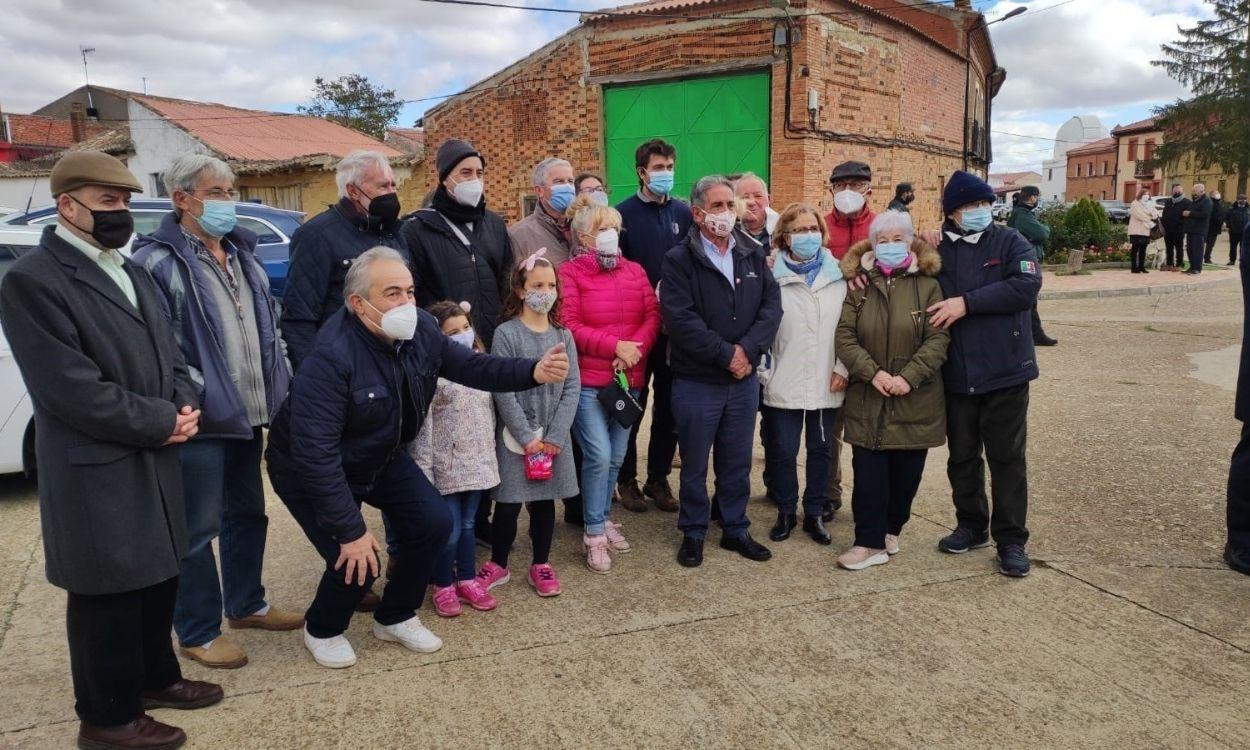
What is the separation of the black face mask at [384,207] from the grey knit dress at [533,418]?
0.71 metres

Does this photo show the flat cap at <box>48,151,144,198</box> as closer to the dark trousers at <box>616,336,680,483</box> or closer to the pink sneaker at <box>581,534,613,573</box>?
the pink sneaker at <box>581,534,613,573</box>

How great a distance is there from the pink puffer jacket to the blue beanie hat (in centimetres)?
154

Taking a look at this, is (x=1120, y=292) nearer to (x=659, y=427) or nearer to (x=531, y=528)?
(x=659, y=427)

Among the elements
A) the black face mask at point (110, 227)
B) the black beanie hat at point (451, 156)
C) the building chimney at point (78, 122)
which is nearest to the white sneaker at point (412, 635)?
the black face mask at point (110, 227)

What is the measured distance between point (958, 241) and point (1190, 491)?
2.33 metres

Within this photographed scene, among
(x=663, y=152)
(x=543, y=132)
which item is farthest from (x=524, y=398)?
(x=543, y=132)

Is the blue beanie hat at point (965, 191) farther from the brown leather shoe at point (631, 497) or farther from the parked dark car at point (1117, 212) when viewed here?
the parked dark car at point (1117, 212)

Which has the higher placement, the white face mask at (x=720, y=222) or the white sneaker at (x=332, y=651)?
the white face mask at (x=720, y=222)

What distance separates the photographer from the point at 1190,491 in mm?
4996

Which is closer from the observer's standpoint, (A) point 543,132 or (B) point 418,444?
(B) point 418,444

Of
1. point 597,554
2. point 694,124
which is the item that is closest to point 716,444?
point 597,554

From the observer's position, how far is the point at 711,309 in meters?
4.18

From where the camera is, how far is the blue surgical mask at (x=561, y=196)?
15.6 ft

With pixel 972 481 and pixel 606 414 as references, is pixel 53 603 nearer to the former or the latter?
pixel 606 414
